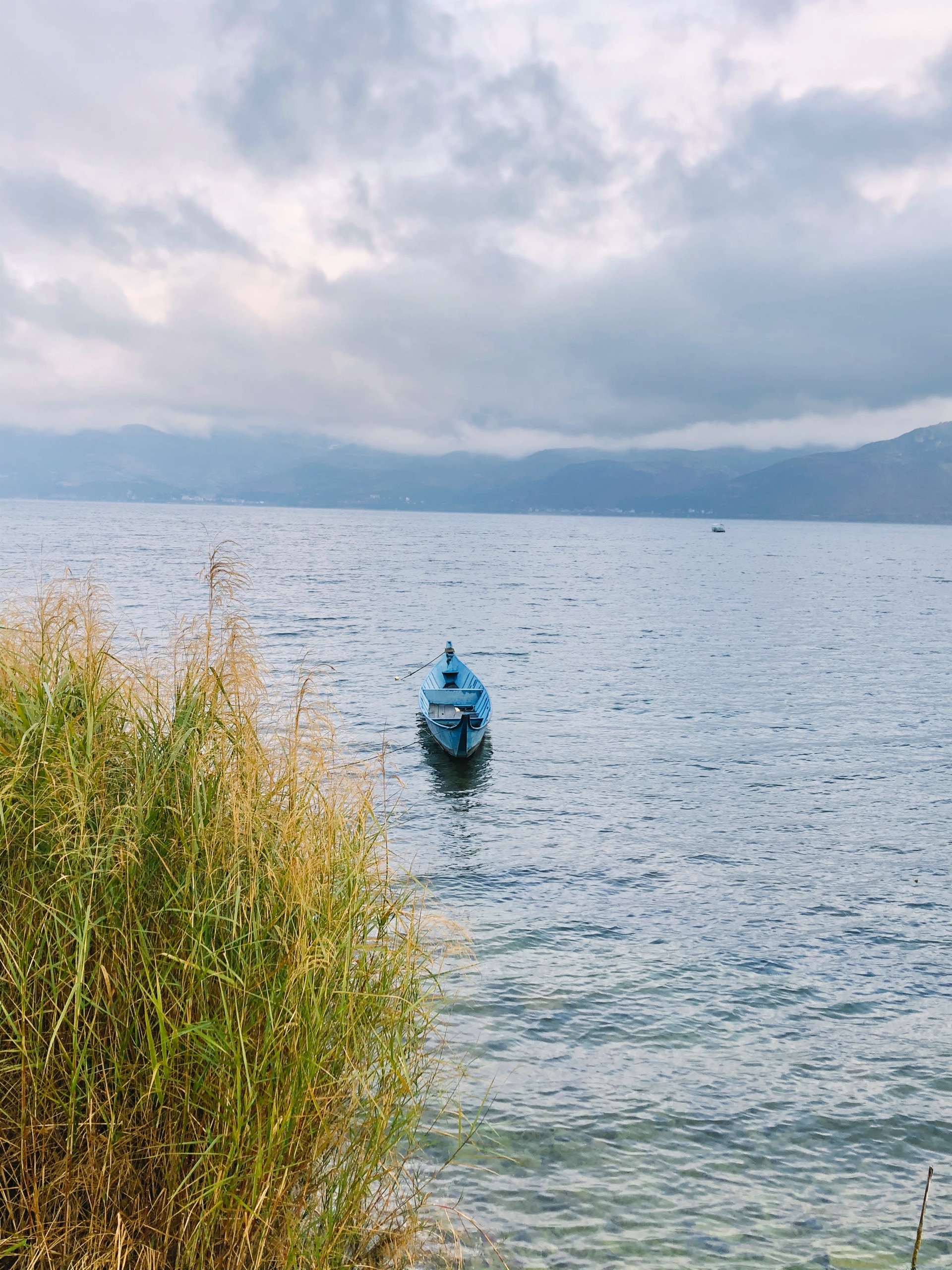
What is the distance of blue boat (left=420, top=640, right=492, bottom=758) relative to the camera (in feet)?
77.8

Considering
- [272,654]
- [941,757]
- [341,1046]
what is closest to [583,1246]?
[341,1046]

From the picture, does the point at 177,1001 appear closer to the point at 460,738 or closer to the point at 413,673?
the point at 460,738

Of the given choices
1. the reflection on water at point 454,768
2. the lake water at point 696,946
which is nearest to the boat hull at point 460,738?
the reflection on water at point 454,768

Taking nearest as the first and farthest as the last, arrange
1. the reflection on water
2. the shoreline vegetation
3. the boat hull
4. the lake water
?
1. the shoreline vegetation
2. the lake water
3. the reflection on water
4. the boat hull

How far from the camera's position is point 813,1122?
9.00 metres

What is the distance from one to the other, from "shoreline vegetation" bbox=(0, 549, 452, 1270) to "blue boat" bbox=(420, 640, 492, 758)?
18.2m

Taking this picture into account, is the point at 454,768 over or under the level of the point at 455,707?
under

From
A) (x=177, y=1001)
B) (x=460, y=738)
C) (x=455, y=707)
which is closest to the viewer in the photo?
(x=177, y=1001)

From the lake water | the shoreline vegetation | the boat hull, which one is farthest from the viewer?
the boat hull

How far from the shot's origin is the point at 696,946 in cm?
1298

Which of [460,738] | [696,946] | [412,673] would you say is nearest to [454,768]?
[460,738]

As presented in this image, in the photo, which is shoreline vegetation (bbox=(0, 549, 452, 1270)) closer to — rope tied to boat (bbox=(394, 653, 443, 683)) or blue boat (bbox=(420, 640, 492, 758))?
blue boat (bbox=(420, 640, 492, 758))

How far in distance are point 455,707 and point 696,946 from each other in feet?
41.5

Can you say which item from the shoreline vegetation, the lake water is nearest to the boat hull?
the lake water
